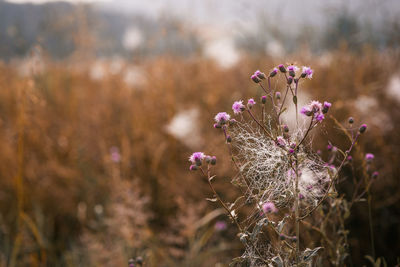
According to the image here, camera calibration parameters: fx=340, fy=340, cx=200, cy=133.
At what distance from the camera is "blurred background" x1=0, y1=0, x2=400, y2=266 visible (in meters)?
1.74

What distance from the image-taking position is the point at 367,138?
88.4 inches

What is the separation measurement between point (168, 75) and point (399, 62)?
1983mm

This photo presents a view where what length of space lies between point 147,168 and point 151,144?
18cm

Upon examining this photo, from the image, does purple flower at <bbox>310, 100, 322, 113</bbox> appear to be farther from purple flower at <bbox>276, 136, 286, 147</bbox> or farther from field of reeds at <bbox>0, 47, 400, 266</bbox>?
field of reeds at <bbox>0, 47, 400, 266</bbox>

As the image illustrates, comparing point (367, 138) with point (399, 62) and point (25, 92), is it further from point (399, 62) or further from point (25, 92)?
point (25, 92)

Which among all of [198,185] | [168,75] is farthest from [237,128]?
[168,75]

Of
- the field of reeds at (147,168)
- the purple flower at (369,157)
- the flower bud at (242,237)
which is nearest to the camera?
the flower bud at (242,237)

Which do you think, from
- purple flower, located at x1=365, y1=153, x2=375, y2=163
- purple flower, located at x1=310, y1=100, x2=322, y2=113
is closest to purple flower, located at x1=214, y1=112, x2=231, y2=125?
purple flower, located at x1=310, y1=100, x2=322, y2=113

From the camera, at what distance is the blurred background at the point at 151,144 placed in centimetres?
174

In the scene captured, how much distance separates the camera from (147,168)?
2.47m

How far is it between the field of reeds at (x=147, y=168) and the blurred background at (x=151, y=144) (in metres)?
0.01

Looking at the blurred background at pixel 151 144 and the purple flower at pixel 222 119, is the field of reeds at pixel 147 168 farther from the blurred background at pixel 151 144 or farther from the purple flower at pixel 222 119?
the purple flower at pixel 222 119

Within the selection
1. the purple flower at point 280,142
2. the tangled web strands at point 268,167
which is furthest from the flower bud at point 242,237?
the purple flower at point 280,142

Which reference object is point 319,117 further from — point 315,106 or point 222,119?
point 222,119
